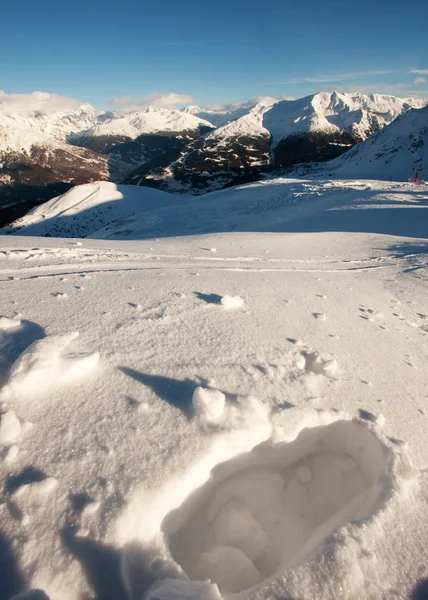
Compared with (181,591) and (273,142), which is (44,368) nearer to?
(181,591)

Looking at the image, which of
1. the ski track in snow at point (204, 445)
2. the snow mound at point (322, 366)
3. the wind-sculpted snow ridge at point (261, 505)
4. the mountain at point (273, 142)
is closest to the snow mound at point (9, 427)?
the ski track in snow at point (204, 445)

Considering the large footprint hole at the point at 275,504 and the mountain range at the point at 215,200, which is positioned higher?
the mountain range at the point at 215,200

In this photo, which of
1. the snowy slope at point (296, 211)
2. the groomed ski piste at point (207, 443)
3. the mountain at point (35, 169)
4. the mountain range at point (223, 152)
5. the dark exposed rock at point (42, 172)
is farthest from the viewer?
the mountain at point (35, 169)

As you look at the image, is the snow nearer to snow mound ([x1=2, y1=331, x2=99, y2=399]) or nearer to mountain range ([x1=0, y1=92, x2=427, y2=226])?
snow mound ([x1=2, y1=331, x2=99, y2=399])

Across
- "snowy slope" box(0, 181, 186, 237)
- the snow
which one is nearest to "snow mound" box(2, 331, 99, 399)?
the snow

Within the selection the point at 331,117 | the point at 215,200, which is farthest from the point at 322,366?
the point at 331,117

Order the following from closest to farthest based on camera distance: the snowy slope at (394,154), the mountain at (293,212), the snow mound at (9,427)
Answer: the snow mound at (9,427) → the mountain at (293,212) → the snowy slope at (394,154)

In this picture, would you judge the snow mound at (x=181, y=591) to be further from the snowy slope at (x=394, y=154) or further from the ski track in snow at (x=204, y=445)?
the snowy slope at (x=394, y=154)
